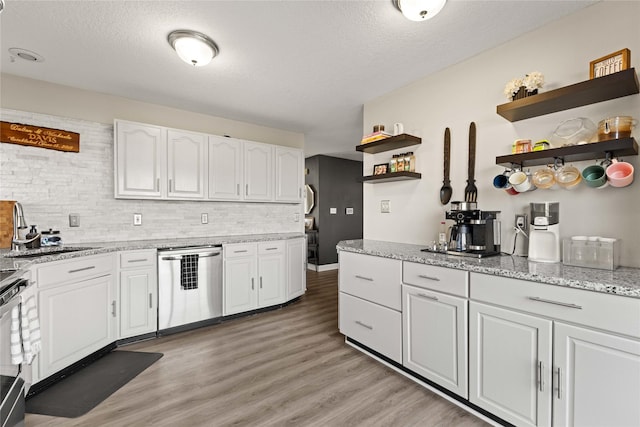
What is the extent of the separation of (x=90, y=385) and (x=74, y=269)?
86 cm

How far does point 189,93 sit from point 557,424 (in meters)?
3.84

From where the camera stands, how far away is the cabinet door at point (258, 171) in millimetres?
3830

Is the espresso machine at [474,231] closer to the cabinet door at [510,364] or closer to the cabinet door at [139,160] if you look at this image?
the cabinet door at [510,364]

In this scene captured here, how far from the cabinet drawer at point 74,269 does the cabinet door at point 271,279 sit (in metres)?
1.51

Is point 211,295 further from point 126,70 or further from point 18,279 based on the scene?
point 126,70

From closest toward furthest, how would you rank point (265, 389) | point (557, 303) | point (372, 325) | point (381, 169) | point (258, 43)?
point (557, 303)
point (265, 389)
point (258, 43)
point (372, 325)
point (381, 169)

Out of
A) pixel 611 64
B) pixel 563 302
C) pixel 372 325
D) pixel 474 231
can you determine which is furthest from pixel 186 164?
pixel 611 64

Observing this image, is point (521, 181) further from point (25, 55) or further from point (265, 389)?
point (25, 55)

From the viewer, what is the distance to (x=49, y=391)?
79.8 inches

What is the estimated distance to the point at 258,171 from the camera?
3.93 metres

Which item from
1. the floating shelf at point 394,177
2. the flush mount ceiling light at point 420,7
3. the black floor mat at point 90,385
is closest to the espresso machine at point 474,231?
the floating shelf at point 394,177

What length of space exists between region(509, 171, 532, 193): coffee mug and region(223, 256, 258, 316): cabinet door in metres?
2.69

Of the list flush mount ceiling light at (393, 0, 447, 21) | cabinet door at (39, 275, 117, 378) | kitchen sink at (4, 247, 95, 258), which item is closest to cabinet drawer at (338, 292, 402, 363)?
flush mount ceiling light at (393, 0, 447, 21)

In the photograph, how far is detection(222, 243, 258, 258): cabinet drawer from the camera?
3.28 meters
